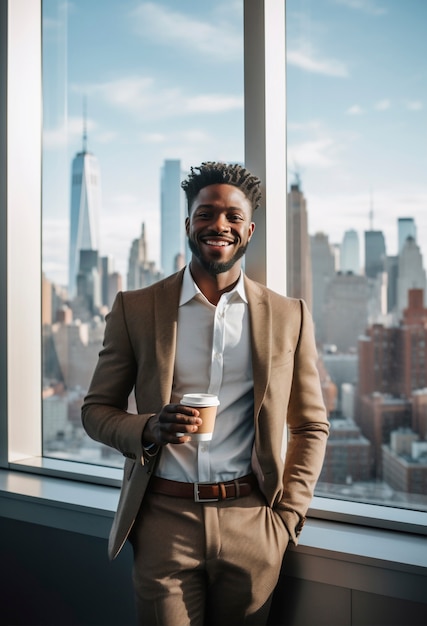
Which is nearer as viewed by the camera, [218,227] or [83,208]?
[218,227]

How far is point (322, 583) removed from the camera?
174 centimetres

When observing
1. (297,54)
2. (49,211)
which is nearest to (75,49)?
(49,211)

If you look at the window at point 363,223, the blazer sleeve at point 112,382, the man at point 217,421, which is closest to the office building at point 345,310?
the window at point 363,223

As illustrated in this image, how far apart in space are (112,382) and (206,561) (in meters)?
0.48

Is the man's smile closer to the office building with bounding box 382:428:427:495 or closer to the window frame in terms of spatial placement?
the office building with bounding box 382:428:427:495

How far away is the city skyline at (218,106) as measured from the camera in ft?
6.36

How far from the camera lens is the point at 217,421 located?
160 cm

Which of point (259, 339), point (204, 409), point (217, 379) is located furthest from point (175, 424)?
point (259, 339)

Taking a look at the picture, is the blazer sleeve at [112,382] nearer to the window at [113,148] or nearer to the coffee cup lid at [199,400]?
the coffee cup lid at [199,400]

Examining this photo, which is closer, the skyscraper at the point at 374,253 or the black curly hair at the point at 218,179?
the black curly hair at the point at 218,179

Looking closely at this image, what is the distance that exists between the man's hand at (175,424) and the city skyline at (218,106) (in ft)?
2.86

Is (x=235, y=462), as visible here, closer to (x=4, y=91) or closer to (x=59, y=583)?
(x=59, y=583)

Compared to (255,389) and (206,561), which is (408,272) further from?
(206,561)

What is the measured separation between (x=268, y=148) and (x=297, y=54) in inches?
14.3
